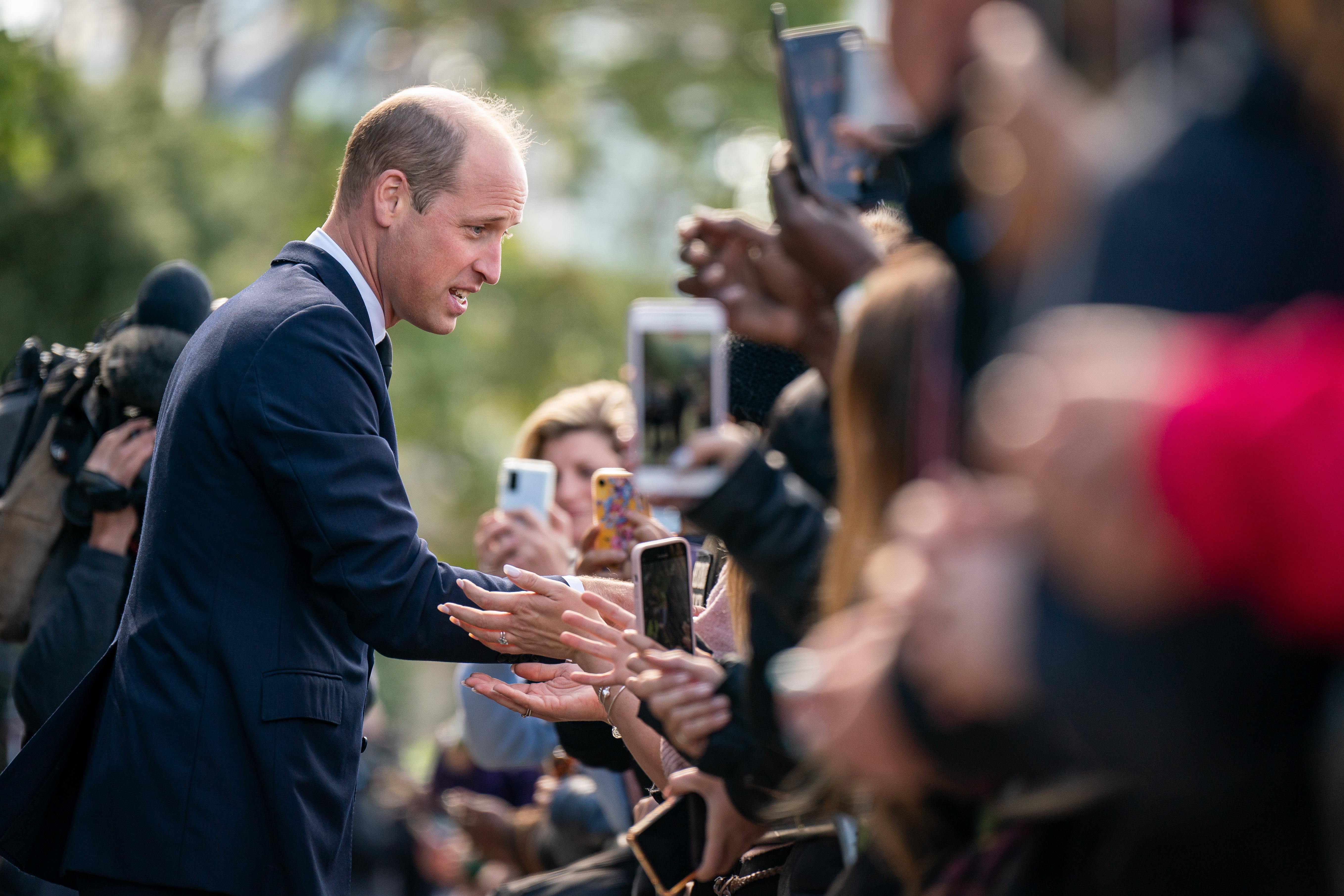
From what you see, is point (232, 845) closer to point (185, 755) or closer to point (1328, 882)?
point (185, 755)

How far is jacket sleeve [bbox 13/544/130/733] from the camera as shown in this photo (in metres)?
3.35

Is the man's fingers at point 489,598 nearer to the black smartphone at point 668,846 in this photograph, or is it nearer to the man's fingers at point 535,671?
the man's fingers at point 535,671

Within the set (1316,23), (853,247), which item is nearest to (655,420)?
(853,247)

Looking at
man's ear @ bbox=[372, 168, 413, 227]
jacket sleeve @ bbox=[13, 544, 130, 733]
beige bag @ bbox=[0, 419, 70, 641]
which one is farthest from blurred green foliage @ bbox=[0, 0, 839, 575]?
man's ear @ bbox=[372, 168, 413, 227]

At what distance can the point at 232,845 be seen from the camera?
2357 mm

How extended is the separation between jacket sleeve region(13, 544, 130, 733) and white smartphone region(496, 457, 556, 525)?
1.10 meters

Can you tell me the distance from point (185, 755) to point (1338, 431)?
206cm

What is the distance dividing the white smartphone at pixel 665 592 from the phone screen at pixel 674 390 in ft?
1.30

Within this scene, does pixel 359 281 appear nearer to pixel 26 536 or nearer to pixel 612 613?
pixel 612 613

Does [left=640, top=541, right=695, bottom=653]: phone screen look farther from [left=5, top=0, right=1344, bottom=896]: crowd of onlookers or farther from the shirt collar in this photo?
the shirt collar

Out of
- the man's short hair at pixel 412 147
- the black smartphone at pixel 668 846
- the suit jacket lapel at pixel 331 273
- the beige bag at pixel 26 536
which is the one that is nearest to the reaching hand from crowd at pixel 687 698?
the black smartphone at pixel 668 846

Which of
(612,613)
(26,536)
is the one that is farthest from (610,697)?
(26,536)

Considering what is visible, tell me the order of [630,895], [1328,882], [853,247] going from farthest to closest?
[630,895]
[853,247]
[1328,882]

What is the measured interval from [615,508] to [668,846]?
1.17 meters
